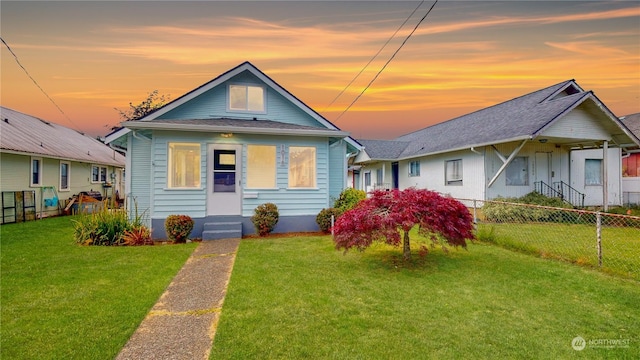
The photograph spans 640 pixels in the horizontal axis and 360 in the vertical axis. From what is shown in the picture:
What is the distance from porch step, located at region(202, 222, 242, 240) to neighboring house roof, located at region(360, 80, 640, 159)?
10593 millimetres

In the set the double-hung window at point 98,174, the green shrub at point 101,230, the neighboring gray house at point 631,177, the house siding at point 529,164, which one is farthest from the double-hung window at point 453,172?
the double-hung window at point 98,174

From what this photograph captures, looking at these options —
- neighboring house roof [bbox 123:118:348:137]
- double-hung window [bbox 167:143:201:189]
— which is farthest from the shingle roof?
double-hung window [bbox 167:143:201:189]

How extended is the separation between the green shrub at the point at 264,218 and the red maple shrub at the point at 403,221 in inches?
159

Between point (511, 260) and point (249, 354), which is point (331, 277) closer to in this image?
point (249, 354)

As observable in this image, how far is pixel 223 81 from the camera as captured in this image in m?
10.6

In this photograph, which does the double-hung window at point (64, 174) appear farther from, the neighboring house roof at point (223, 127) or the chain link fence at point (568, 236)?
the chain link fence at point (568, 236)

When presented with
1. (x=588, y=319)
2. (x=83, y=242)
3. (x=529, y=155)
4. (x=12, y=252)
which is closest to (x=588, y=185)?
(x=529, y=155)

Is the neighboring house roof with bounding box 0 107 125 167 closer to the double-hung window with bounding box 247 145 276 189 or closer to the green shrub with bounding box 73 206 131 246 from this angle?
the green shrub with bounding box 73 206 131 246

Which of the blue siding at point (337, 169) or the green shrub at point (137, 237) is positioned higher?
the blue siding at point (337, 169)

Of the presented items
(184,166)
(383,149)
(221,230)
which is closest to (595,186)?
(383,149)

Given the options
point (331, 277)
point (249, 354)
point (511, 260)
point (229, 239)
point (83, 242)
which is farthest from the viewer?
point (229, 239)

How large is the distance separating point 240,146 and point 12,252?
19.9 ft

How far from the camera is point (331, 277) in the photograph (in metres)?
5.29

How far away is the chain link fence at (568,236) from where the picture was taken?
18.8ft
